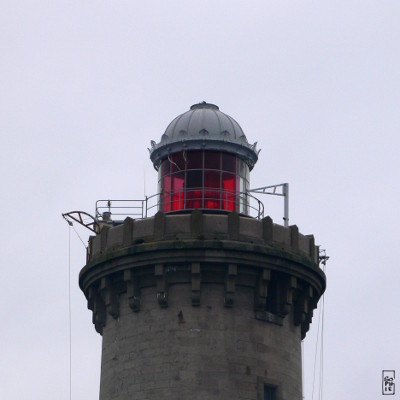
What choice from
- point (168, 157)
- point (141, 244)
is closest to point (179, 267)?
point (141, 244)

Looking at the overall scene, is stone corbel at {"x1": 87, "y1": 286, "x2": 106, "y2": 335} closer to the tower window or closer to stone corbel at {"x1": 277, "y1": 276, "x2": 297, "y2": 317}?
the tower window

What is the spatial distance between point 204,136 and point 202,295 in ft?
16.7

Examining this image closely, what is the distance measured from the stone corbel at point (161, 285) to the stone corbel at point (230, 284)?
1.72 m

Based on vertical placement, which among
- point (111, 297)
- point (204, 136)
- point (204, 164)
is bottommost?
point (111, 297)

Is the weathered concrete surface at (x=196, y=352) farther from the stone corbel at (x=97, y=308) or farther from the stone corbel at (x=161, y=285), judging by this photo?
the stone corbel at (x=97, y=308)

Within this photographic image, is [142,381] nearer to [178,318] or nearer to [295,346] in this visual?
[178,318]

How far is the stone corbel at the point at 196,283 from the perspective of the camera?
3834 centimetres

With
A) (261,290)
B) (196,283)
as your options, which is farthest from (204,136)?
(261,290)

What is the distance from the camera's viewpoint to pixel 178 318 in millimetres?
38438

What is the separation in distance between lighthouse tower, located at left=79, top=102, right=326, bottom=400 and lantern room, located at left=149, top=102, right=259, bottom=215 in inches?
1.7

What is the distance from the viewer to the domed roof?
4072 cm

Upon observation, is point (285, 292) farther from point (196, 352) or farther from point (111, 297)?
point (111, 297)

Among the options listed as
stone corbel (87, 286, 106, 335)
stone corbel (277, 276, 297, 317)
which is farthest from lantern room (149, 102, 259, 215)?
stone corbel (87, 286, 106, 335)

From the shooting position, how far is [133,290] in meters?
39.0
